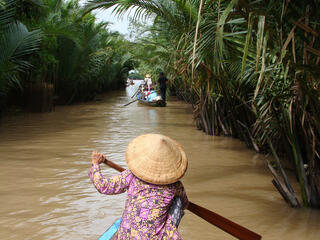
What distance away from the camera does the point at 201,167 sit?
661 centimetres

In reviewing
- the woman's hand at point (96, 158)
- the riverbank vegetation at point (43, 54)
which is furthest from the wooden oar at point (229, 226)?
the riverbank vegetation at point (43, 54)

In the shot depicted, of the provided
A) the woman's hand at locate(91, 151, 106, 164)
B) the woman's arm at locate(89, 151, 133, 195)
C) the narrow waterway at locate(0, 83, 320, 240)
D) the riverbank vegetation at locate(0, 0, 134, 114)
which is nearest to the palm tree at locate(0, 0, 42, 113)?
the riverbank vegetation at locate(0, 0, 134, 114)

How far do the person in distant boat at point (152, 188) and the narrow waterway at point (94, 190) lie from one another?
4.47ft

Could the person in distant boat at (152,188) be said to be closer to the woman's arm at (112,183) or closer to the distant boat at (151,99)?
the woman's arm at (112,183)

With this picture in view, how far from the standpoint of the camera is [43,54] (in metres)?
12.2

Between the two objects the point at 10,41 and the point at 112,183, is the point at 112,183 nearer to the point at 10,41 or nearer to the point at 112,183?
the point at 112,183

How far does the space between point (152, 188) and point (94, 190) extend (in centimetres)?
280

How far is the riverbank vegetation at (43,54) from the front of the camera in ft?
33.1

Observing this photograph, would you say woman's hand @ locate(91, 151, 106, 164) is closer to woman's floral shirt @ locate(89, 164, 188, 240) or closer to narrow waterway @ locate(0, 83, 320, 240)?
woman's floral shirt @ locate(89, 164, 188, 240)

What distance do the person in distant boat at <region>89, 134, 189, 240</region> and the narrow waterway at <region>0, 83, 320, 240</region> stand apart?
1.36 metres

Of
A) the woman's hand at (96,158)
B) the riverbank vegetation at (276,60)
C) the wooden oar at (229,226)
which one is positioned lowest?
the wooden oar at (229,226)

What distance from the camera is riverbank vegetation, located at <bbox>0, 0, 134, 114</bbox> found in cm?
1009

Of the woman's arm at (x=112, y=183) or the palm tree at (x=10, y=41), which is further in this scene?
the palm tree at (x=10, y=41)

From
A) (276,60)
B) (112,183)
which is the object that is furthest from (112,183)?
(276,60)
